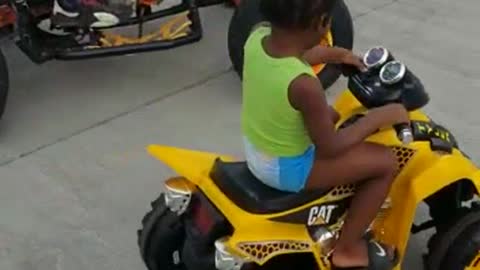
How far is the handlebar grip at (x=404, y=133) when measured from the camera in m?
2.86

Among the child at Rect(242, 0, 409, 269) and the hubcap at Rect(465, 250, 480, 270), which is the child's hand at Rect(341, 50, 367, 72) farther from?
the hubcap at Rect(465, 250, 480, 270)

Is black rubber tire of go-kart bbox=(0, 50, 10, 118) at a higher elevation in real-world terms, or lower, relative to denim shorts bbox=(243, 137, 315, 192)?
lower

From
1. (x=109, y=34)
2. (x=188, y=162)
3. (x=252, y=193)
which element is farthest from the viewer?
(x=109, y=34)

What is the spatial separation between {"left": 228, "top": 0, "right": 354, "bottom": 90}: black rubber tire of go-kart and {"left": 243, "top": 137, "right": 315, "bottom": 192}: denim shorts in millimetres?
1210

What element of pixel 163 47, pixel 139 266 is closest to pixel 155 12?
pixel 163 47

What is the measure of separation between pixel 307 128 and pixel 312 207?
0.79 ft

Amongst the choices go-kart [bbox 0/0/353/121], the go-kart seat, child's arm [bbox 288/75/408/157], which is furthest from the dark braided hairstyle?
go-kart [bbox 0/0/353/121]

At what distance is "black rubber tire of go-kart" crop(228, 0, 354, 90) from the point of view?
4023 mm

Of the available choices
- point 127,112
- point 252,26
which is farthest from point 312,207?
point 127,112

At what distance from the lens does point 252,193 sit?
9.27 ft

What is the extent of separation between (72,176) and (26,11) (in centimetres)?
63

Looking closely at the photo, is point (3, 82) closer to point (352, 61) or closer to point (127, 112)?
point (127, 112)

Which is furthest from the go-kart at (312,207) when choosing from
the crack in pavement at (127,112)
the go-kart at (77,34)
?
Answer: the go-kart at (77,34)

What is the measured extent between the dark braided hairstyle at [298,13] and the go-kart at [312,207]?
0.38m
